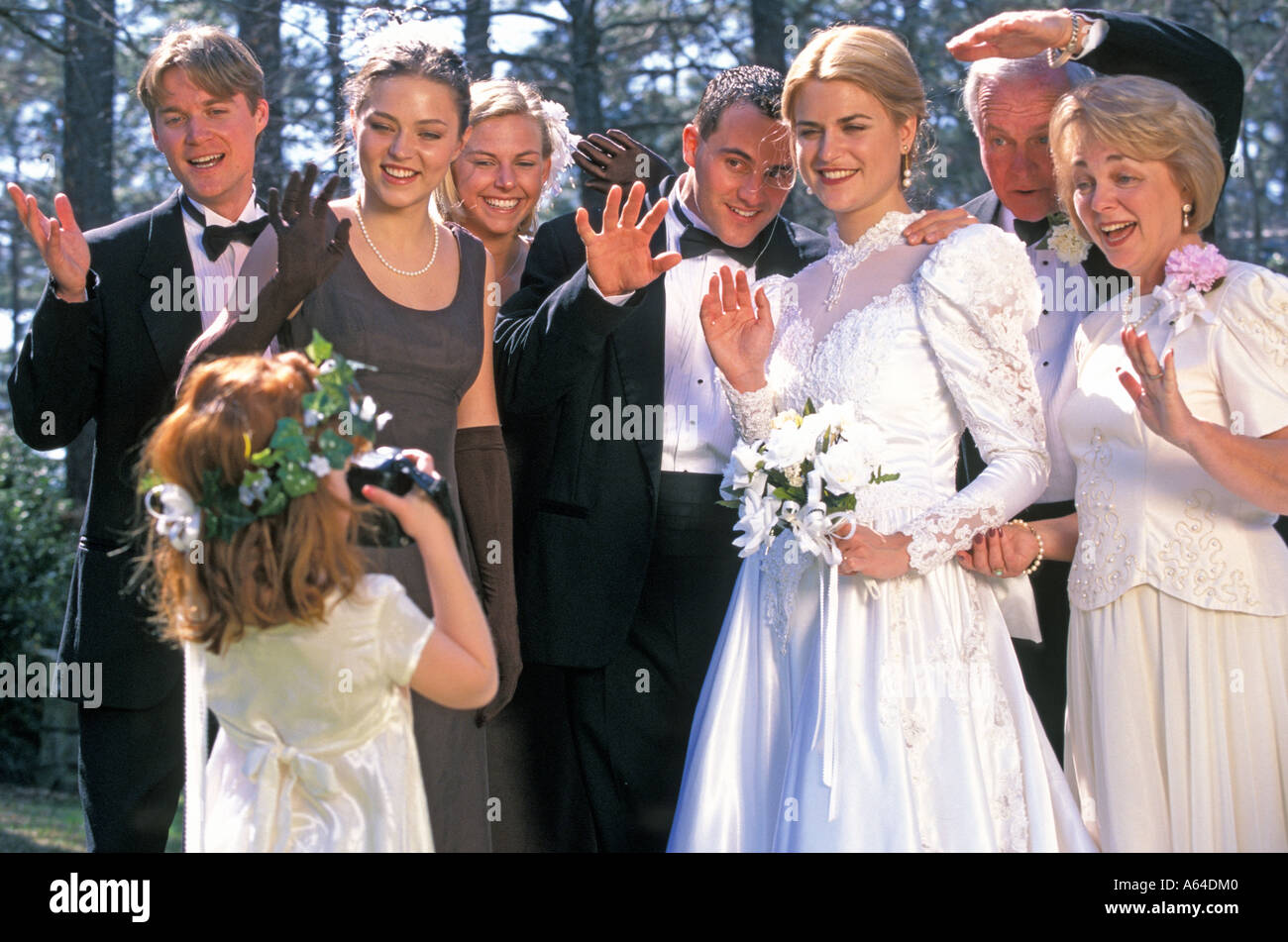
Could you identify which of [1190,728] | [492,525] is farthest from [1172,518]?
[492,525]

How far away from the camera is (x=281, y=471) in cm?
300

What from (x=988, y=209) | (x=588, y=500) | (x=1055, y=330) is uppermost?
(x=988, y=209)

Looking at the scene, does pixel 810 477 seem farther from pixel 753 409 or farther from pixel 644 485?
pixel 644 485

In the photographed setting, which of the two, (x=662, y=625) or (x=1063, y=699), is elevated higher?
(x=662, y=625)

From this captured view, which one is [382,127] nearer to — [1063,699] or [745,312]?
[745,312]

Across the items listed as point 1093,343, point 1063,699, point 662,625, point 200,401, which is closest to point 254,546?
point 200,401

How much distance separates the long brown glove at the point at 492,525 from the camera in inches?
157

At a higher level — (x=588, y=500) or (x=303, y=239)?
(x=303, y=239)

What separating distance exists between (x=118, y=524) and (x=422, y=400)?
3.52 ft

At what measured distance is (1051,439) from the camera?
14.2 feet

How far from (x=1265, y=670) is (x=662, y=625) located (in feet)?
5.83

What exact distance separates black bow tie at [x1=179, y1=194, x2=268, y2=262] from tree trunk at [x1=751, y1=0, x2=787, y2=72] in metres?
5.70

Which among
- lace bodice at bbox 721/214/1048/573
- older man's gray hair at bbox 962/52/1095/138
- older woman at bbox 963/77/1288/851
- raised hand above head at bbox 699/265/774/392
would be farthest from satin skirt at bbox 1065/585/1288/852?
older man's gray hair at bbox 962/52/1095/138

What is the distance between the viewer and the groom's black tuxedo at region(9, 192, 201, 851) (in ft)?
13.6
